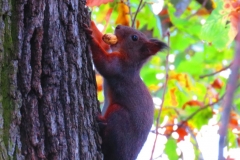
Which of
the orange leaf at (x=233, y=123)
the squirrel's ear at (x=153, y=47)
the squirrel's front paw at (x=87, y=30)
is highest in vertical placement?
the squirrel's ear at (x=153, y=47)

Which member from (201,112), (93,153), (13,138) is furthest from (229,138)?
(13,138)

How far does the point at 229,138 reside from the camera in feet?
12.9

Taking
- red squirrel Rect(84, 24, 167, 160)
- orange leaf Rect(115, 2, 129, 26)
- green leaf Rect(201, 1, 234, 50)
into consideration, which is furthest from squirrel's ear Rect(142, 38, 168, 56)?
green leaf Rect(201, 1, 234, 50)

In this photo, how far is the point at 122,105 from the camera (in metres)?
2.58

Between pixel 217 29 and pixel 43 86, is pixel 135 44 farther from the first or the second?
Answer: pixel 43 86

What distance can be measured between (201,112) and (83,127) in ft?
8.15

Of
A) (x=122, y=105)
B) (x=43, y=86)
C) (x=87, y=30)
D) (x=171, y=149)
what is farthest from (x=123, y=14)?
(x=43, y=86)

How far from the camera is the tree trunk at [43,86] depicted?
5.63ft

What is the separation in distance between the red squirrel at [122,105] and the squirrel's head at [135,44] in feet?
0.19

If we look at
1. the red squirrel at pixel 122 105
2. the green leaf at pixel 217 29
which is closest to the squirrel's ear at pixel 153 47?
the red squirrel at pixel 122 105

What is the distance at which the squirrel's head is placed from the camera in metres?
3.16

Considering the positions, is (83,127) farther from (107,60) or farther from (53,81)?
(107,60)

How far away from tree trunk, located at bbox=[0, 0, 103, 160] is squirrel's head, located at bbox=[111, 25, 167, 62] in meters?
1.19

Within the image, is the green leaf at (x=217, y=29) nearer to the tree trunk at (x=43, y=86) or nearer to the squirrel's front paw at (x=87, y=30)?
the squirrel's front paw at (x=87, y=30)
